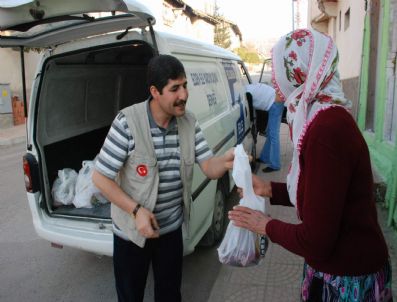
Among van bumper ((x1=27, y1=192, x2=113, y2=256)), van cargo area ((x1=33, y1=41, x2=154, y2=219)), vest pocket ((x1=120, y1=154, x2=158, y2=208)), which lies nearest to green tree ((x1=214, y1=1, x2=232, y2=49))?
van cargo area ((x1=33, y1=41, x2=154, y2=219))

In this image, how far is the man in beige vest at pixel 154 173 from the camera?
206cm

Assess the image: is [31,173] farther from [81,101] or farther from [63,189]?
[81,101]

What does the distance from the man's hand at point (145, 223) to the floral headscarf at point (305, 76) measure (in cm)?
77

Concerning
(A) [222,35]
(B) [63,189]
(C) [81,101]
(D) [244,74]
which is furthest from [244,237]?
(A) [222,35]

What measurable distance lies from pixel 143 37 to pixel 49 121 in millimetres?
1531

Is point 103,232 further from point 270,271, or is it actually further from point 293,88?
point 293,88

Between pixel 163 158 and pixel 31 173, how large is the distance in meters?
1.68

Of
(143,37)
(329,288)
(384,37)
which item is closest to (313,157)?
(329,288)

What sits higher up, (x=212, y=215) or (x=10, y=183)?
(x=212, y=215)

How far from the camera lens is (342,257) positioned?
1.53 metres

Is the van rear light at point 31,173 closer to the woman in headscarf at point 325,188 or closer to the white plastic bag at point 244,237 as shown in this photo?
the white plastic bag at point 244,237

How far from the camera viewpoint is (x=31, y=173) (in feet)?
10.8

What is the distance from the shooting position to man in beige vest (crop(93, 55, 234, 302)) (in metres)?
2.06

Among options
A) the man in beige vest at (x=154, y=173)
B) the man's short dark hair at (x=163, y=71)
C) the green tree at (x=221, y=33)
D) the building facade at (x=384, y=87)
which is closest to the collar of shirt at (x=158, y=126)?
the man in beige vest at (x=154, y=173)
